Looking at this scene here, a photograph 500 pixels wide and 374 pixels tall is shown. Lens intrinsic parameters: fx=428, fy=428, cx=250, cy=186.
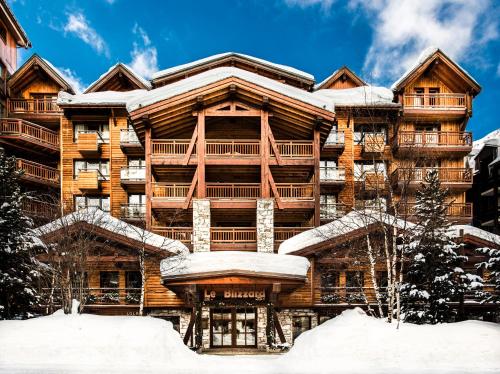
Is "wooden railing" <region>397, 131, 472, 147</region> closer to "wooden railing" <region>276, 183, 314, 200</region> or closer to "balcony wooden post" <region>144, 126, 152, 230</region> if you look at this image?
"wooden railing" <region>276, 183, 314, 200</region>

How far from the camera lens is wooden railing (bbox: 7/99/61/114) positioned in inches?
1171

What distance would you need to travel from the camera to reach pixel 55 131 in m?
30.5

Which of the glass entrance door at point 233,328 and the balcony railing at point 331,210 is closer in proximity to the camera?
the glass entrance door at point 233,328

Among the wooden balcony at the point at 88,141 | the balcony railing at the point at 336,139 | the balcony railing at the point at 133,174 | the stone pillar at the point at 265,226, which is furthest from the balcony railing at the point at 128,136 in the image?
the balcony railing at the point at 336,139

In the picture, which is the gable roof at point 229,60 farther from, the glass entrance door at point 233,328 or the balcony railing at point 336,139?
the glass entrance door at point 233,328

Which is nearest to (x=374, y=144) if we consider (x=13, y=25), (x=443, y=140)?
(x=443, y=140)

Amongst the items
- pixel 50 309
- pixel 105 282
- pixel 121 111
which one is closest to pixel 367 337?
pixel 50 309

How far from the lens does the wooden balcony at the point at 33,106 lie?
2972cm

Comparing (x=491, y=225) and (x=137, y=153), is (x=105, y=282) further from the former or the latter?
(x=491, y=225)

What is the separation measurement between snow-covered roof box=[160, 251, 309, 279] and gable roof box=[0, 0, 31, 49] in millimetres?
23854

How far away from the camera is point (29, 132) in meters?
28.4

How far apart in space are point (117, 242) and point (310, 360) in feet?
37.1

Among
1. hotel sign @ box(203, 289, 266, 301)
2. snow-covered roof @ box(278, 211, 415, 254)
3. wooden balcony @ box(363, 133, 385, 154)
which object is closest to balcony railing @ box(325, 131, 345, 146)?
wooden balcony @ box(363, 133, 385, 154)

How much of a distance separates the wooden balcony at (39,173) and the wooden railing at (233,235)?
1350 centimetres
